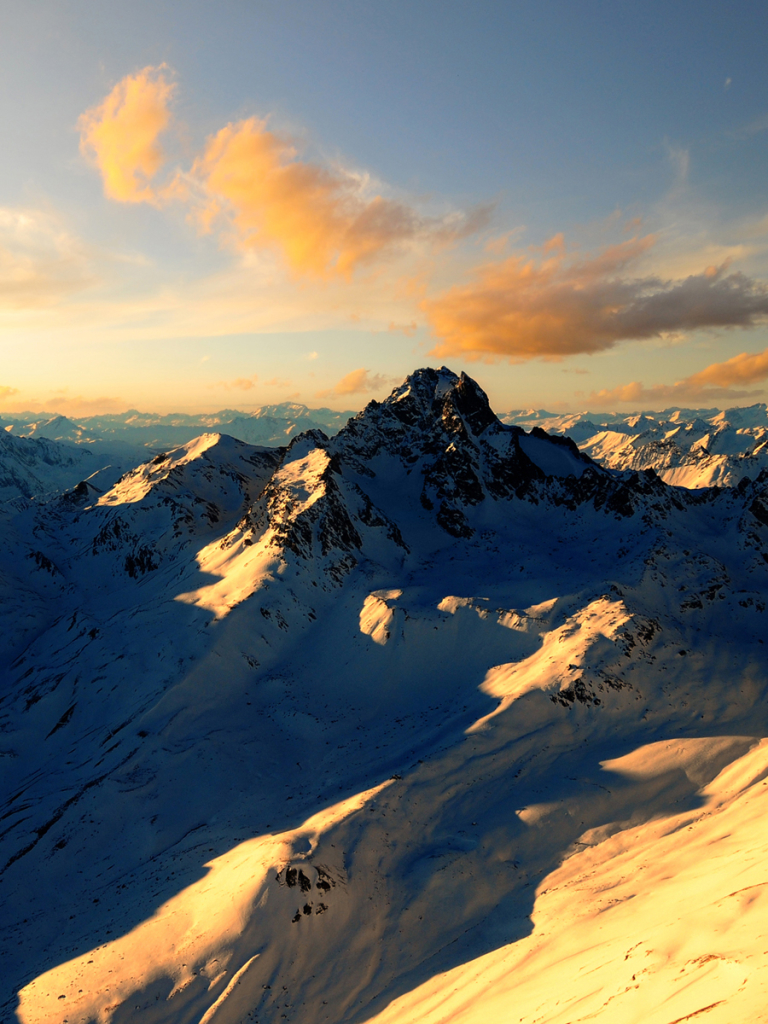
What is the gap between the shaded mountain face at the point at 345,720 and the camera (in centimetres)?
3709

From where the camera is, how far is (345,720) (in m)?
62.6

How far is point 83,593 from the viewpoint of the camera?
11031 cm

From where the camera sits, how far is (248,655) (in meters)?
71.2


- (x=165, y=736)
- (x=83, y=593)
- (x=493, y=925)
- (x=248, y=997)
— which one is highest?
(x=83, y=593)

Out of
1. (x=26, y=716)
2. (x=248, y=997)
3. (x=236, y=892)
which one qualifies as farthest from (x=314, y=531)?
(x=248, y=997)

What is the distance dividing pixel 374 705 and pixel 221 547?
1822 inches

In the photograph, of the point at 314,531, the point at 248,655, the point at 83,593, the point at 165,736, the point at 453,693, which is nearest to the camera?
the point at 165,736

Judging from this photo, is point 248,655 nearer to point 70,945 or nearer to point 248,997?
point 70,945

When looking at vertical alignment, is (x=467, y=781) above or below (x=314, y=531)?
below

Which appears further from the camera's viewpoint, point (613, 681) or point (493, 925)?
point (613, 681)

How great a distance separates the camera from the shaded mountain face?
37.1 metres

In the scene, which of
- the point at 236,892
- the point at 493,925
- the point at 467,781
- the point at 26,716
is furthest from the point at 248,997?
the point at 26,716

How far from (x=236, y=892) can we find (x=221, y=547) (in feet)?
214

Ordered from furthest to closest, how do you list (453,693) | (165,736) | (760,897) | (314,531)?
(314,531)
(453,693)
(165,736)
(760,897)
